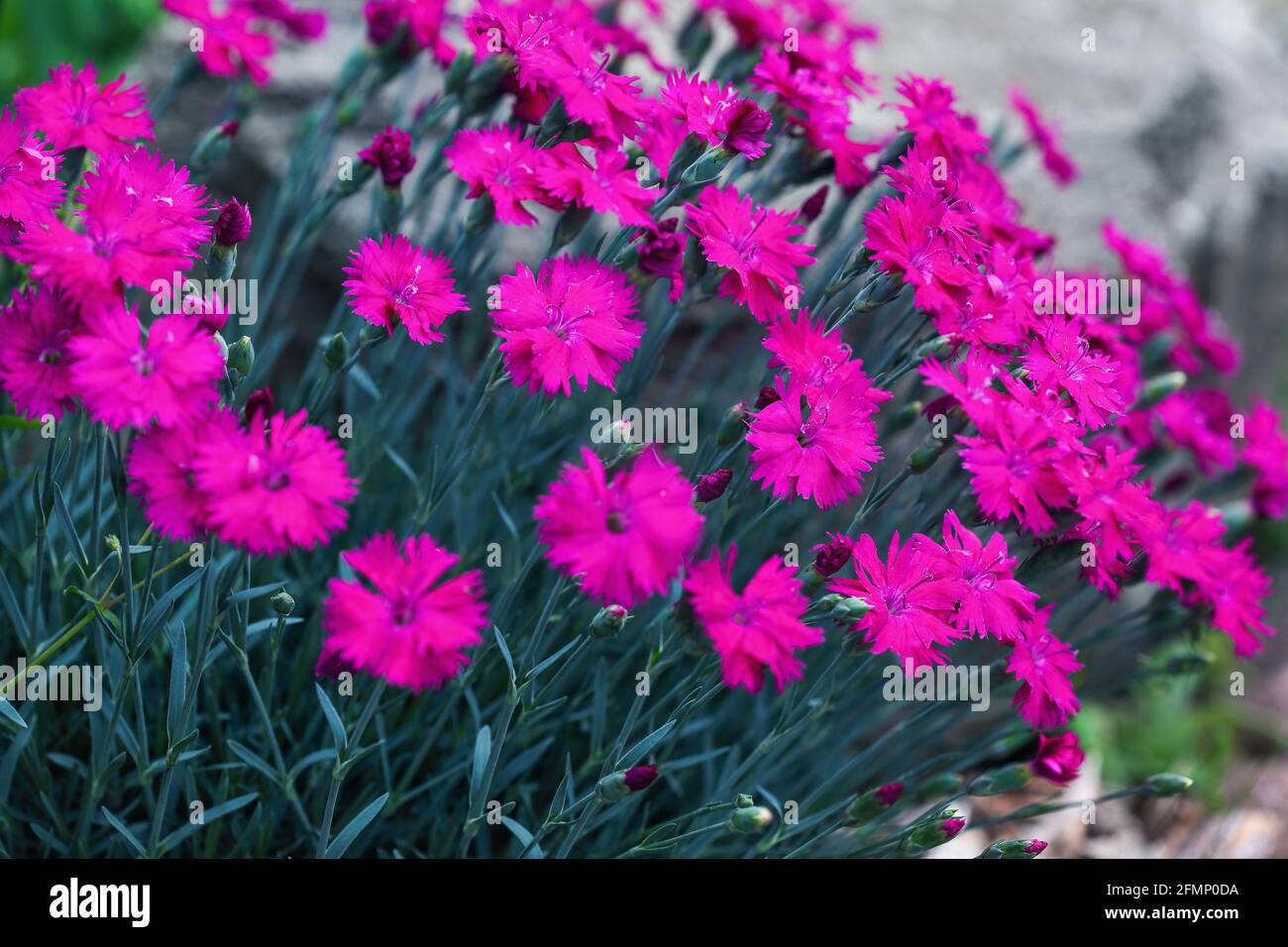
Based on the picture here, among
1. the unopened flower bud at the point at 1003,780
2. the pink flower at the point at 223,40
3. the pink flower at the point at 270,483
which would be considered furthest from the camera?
the pink flower at the point at 223,40

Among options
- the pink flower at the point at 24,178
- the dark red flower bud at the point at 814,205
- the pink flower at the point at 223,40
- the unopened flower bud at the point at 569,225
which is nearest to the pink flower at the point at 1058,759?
the dark red flower bud at the point at 814,205

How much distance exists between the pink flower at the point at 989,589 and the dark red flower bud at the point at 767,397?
0.75ft

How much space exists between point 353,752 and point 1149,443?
133cm

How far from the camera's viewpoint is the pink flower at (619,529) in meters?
0.92

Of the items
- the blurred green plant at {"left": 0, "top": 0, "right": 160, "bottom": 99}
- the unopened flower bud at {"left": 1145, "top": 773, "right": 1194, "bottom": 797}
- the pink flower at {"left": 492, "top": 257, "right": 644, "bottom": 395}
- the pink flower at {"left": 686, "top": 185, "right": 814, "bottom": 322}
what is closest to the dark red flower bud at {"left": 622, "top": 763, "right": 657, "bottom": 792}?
the pink flower at {"left": 492, "top": 257, "right": 644, "bottom": 395}

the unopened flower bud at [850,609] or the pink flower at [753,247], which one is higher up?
the pink flower at [753,247]

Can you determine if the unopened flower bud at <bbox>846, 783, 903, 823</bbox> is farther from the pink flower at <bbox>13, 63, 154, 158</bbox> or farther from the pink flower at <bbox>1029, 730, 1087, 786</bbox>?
the pink flower at <bbox>13, 63, 154, 158</bbox>

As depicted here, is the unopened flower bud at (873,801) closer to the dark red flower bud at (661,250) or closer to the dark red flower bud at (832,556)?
the dark red flower bud at (832,556)

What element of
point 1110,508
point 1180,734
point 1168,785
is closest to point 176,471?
point 1110,508

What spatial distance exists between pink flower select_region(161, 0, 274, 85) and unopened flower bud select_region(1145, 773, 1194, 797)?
159cm

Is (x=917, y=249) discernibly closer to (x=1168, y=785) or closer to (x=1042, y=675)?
(x=1042, y=675)

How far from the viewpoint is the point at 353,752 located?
3.80 feet

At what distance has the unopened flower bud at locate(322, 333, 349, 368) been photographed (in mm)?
1138
